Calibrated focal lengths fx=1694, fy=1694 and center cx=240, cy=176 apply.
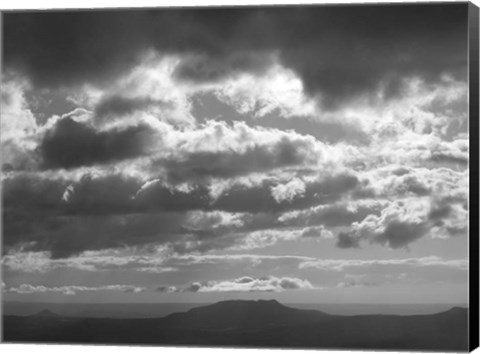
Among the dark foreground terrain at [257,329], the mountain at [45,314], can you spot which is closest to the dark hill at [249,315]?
the dark foreground terrain at [257,329]

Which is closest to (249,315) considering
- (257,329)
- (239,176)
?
(257,329)

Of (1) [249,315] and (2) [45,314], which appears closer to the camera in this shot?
(1) [249,315]


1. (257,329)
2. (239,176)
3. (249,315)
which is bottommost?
(257,329)

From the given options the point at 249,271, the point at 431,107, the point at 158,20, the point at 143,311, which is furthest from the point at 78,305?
the point at 431,107

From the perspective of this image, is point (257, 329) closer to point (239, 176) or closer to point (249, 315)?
point (249, 315)

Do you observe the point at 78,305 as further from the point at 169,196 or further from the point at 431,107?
the point at 431,107

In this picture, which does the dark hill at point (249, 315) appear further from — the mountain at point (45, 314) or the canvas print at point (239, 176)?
the mountain at point (45, 314)

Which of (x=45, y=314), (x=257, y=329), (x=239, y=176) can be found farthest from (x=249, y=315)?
(x=45, y=314)

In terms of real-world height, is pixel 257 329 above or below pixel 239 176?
below
